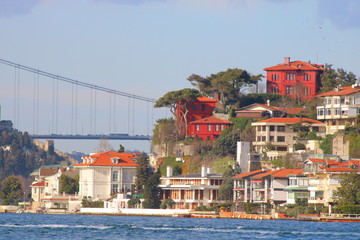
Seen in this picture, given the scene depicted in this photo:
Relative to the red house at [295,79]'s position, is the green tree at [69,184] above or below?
below

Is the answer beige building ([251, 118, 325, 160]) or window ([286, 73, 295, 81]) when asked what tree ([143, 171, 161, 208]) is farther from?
window ([286, 73, 295, 81])

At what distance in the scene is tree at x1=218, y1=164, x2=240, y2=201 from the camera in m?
94.0

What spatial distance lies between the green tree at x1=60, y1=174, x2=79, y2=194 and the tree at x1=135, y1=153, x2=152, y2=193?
1192 cm

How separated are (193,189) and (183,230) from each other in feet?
98.9

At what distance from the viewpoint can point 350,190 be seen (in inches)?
3054

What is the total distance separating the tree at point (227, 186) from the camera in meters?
94.0

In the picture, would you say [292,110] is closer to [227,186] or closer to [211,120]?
[211,120]

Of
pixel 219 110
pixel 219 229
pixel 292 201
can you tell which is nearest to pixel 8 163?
pixel 219 110

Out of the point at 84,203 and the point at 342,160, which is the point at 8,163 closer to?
the point at 84,203

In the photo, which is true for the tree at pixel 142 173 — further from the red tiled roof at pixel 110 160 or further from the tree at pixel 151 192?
the red tiled roof at pixel 110 160

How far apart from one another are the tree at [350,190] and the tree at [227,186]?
1672 cm

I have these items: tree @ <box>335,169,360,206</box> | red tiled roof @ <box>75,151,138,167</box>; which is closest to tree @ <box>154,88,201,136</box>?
red tiled roof @ <box>75,151,138,167</box>

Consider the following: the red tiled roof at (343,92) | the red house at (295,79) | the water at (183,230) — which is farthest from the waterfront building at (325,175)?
Answer: the red house at (295,79)

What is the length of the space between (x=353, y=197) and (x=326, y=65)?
3226 cm
